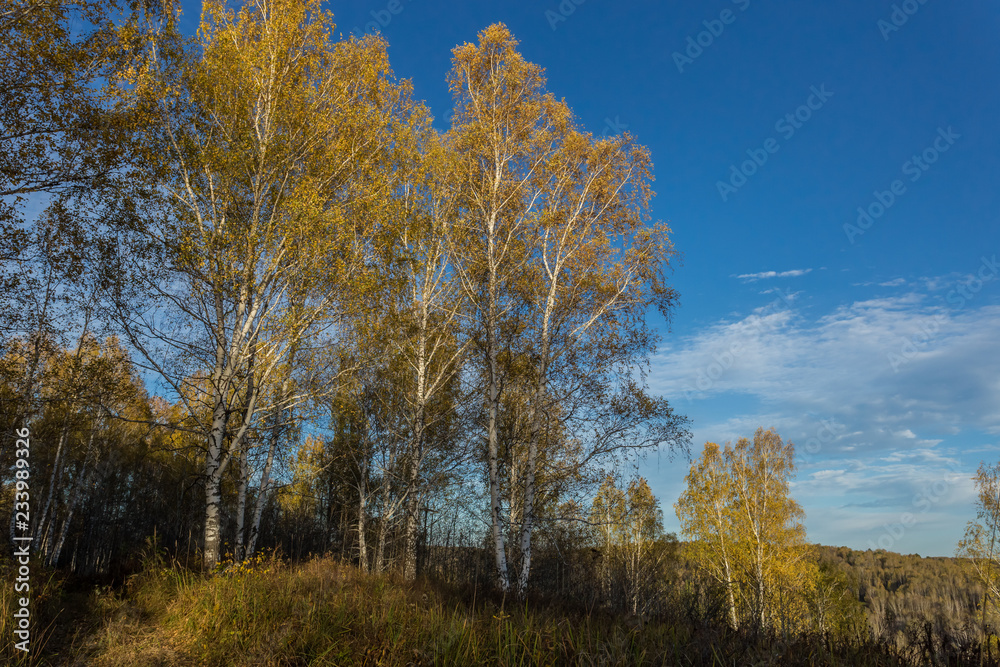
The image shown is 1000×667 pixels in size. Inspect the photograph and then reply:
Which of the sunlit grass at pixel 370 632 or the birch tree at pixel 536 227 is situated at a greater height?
the birch tree at pixel 536 227

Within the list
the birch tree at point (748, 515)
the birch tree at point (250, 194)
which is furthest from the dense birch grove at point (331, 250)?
the birch tree at point (748, 515)

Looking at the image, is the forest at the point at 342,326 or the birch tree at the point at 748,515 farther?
the birch tree at the point at 748,515

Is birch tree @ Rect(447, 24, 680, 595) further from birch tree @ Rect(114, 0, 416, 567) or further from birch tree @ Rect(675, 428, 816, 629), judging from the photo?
birch tree @ Rect(675, 428, 816, 629)

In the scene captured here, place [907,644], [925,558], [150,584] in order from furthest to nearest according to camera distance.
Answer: [925,558], [150,584], [907,644]

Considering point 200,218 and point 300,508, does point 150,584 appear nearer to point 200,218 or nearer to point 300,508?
point 200,218

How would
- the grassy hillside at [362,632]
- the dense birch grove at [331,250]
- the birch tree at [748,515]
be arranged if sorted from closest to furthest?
the grassy hillside at [362,632] → the dense birch grove at [331,250] → the birch tree at [748,515]

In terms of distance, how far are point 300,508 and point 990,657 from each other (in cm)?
3113

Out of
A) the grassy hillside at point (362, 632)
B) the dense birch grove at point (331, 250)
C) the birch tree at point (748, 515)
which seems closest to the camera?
the grassy hillside at point (362, 632)

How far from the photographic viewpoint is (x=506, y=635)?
419cm

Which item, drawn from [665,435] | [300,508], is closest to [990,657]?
[665,435]

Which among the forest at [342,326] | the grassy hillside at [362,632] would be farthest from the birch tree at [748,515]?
the grassy hillside at [362,632]

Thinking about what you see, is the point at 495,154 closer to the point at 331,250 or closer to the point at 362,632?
the point at 331,250

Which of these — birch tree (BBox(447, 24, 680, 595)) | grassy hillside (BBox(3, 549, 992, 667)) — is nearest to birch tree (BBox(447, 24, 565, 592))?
birch tree (BBox(447, 24, 680, 595))

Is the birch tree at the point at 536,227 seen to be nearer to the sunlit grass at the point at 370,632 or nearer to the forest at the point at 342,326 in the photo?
the forest at the point at 342,326
